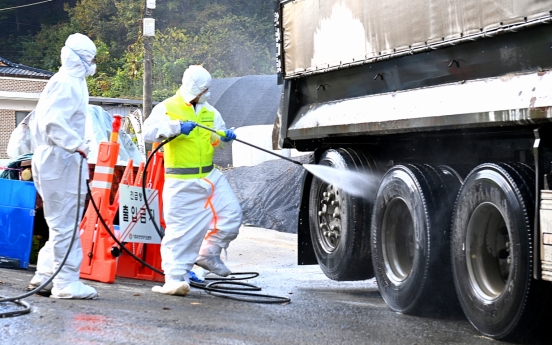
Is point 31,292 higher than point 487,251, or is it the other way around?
point 487,251

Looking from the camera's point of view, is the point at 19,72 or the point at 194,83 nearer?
the point at 194,83

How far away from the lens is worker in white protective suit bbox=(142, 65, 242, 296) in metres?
7.51

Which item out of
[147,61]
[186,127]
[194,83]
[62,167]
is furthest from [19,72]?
[62,167]

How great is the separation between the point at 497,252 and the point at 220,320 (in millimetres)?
1859

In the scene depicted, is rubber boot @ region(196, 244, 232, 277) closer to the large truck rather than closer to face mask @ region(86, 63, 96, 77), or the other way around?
the large truck

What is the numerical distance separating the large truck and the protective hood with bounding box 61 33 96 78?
6.28 ft

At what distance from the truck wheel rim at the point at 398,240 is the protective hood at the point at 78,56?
2656 millimetres

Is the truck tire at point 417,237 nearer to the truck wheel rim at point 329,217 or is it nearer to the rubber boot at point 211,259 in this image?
the truck wheel rim at point 329,217

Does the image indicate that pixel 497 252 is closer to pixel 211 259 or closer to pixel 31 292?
pixel 31 292

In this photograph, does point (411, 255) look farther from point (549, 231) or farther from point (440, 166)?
point (549, 231)

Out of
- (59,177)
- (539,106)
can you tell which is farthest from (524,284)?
(59,177)

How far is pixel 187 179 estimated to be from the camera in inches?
301

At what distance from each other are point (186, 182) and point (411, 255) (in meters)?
2.08

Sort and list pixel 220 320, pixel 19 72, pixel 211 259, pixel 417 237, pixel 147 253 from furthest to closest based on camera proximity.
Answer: pixel 19 72 < pixel 147 253 < pixel 211 259 < pixel 417 237 < pixel 220 320
